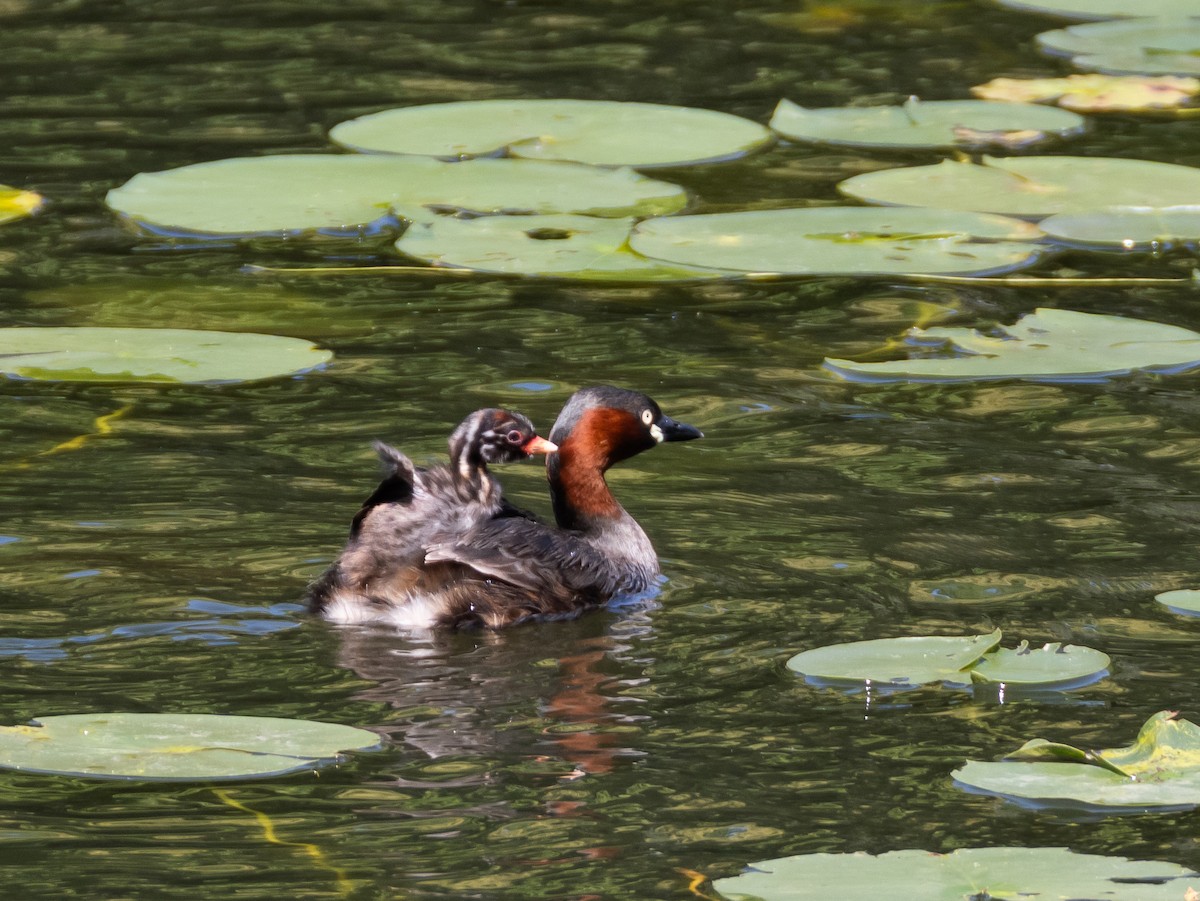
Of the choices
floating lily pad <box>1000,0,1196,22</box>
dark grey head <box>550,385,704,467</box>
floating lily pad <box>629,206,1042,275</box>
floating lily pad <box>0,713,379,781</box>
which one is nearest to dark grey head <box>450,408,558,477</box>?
dark grey head <box>550,385,704,467</box>

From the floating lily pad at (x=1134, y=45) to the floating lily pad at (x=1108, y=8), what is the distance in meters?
0.12

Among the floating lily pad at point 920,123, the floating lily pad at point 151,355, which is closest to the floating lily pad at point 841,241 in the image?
the floating lily pad at point 920,123

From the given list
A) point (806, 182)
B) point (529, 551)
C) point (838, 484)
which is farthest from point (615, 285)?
point (529, 551)

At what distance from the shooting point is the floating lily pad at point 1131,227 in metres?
10.4

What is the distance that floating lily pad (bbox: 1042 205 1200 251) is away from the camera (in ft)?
34.1

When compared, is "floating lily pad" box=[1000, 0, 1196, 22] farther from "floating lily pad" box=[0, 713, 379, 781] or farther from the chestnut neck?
"floating lily pad" box=[0, 713, 379, 781]

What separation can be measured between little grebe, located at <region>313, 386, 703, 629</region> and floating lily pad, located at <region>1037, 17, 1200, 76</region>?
282 inches

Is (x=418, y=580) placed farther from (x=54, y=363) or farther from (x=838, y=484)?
(x=54, y=363)

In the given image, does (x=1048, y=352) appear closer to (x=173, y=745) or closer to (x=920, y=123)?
(x=920, y=123)

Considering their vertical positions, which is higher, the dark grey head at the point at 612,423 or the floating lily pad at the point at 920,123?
the floating lily pad at the point at 920,123

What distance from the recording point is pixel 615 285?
1034 cm

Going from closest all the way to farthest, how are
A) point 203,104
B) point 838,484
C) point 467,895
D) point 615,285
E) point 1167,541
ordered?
point 467,895, point 1167,541, point 838,484, point 615,285, point 203,104

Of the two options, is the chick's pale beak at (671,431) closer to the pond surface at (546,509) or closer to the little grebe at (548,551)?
the little grebe at (548,551)

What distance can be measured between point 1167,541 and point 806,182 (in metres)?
4.96
